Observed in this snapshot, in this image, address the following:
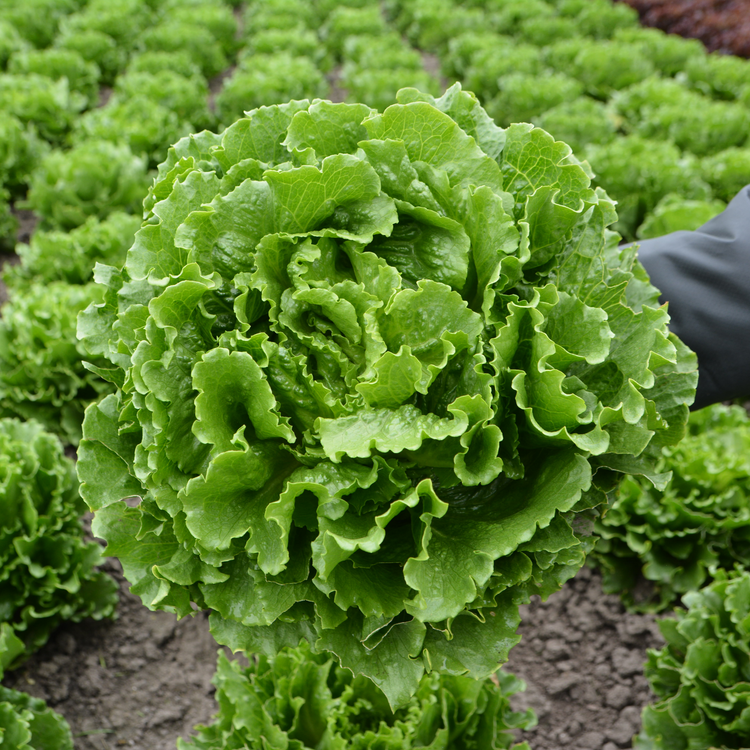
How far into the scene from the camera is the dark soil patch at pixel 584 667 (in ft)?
12.2

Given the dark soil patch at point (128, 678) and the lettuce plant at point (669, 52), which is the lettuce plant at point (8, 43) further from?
the dark soil patch at point (128, 678)

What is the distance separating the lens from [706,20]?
1184 centimetres

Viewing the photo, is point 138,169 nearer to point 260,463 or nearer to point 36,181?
point 36,181

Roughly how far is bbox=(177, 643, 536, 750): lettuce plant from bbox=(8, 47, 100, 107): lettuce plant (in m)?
8.60

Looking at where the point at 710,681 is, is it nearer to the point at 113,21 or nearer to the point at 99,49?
the point at 99,49

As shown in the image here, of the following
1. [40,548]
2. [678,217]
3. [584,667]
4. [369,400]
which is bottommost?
[584,667]

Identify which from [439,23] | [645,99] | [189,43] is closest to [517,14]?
[439,23]

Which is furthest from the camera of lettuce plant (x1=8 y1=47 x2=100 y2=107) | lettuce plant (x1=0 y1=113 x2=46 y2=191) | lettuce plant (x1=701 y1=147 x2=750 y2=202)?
lettuce plant (x1=8 y1=47 x2=100 y2=107)

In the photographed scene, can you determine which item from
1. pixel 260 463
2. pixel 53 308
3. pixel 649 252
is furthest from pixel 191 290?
pixel 53 308

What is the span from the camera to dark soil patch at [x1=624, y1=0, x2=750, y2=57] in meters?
11.1

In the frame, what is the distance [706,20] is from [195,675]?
487 inches

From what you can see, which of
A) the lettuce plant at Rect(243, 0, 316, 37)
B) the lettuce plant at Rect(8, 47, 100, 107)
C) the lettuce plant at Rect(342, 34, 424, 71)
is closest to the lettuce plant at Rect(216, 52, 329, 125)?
the lettuce plant at Rect(342, 34, 424, 71)

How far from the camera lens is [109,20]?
443 inches

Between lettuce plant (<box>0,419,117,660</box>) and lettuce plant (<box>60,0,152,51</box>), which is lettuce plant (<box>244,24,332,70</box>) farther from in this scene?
lettuce plant (<box>0,419,117,660</box>)
